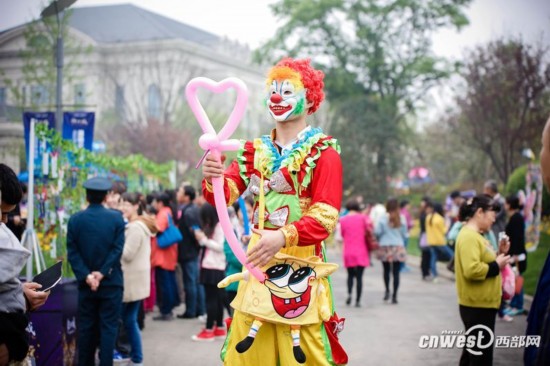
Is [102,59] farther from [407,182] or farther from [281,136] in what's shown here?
[281,136]

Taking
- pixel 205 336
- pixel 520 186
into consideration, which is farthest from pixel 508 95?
pixel 205 336

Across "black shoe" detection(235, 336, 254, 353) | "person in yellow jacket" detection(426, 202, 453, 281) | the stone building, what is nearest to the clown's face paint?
"black shoe" detection(235, 336, 254, 353)

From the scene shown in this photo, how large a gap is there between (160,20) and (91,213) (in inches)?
2072

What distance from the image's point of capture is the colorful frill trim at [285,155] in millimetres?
4113

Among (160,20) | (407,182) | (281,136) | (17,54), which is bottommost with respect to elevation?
(407,182)

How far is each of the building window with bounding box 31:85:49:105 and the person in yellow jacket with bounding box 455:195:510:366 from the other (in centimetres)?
1645

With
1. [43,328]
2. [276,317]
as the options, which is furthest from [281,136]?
[43,328]

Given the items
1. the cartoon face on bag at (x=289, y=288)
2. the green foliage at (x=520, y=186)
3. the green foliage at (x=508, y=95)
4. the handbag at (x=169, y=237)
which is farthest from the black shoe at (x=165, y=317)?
the green foliage at (x=508, y=95)

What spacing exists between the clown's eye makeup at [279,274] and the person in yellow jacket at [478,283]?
7.77 ft

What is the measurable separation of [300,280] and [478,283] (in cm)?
245

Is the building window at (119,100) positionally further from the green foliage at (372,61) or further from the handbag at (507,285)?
the handbag at (507,285)

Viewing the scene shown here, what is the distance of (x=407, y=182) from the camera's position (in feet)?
149

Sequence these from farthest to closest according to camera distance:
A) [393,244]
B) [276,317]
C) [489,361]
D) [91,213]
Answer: [393,244]
[91,213]
[489,361]
[276,317]

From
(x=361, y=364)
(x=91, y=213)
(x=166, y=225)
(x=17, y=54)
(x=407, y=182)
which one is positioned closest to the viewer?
(x=91, y=213)
